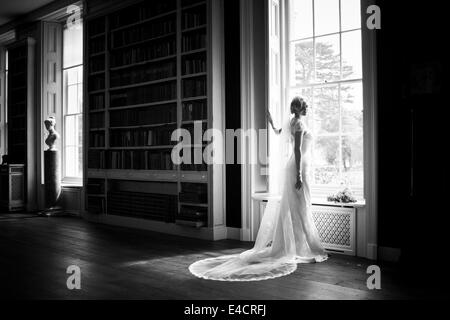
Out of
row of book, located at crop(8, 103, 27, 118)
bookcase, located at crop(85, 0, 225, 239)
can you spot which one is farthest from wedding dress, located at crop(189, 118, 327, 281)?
row of book, located at crop(8, 103, 27, 118)

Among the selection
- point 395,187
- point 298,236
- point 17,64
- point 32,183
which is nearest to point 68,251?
point 298,236

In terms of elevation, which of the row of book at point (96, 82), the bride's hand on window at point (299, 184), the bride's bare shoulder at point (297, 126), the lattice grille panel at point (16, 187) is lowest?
the lattice grille panel at point (16, 187)

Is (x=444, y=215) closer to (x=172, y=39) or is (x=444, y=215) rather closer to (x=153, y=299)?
(x=153, y=299)

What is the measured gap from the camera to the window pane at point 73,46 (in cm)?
877

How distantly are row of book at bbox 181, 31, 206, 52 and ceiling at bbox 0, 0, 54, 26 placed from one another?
4.10 m

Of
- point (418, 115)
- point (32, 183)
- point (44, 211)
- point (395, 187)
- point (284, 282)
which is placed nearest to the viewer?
point (284, 282)

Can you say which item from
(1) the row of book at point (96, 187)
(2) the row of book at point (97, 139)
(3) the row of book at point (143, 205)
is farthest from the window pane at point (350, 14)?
(1) the row of book at point (96, 187)

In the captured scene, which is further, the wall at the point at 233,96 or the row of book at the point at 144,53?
the row of book at the point at 144,53

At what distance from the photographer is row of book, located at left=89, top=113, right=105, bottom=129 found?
7503 mm

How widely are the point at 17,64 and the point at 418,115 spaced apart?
858 cm

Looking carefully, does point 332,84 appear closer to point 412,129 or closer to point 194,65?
point 412,129

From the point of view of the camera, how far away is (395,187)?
4461 mm

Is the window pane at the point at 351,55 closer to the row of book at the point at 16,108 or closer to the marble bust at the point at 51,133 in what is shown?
the marble bust at the point at 51,133

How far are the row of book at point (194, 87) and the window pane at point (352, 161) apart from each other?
201cm
